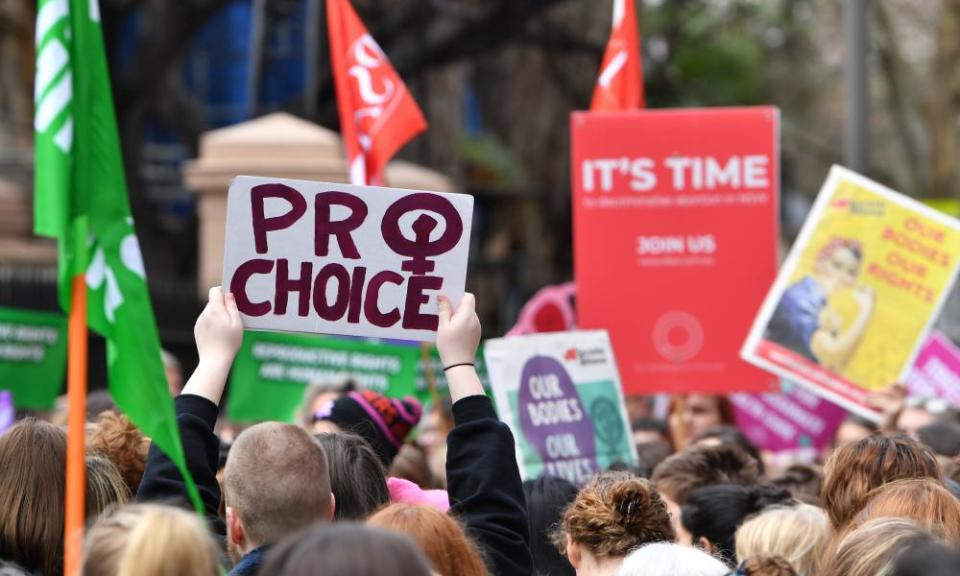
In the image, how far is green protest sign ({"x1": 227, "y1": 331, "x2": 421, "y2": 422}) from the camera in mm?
8805

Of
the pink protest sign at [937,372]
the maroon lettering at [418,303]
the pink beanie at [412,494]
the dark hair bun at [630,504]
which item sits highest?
the maroon lettering at [418,303]

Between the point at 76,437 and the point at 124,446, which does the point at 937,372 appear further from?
the point at 76,437

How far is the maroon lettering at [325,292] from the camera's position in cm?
432

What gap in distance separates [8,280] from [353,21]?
206 inches

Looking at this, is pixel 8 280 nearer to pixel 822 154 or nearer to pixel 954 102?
pixel 954 102

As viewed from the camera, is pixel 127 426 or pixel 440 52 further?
pixel 440 52

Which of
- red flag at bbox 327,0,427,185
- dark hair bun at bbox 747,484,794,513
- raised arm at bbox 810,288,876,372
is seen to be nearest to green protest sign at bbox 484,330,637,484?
dark hair bun at bbox 747,484,794,513

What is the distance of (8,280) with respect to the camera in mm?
12000

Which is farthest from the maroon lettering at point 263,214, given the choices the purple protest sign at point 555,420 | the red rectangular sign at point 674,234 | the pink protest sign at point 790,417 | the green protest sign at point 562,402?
the pink protest sign at point 790,417

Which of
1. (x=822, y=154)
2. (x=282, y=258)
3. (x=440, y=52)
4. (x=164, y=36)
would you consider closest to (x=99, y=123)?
(x=282, y=258)

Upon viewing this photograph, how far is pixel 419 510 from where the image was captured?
11.5 feet

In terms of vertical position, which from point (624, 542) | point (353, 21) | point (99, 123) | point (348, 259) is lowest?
point (624, 542)

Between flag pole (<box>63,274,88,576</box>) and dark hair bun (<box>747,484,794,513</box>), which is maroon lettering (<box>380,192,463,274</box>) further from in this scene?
dark hair bun (<box>747,484,794,513</box>)

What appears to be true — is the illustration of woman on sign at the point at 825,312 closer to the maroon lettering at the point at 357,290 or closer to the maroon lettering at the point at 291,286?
the maroon lettering at the point at 357,290
